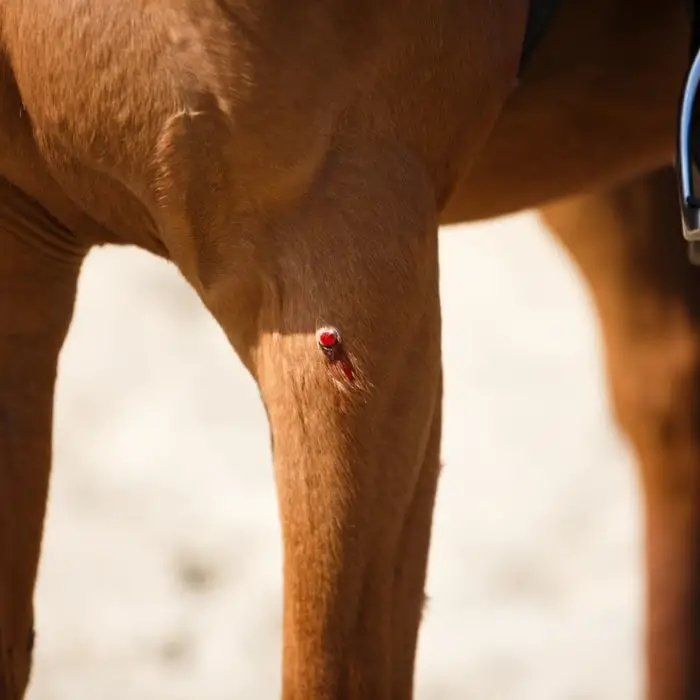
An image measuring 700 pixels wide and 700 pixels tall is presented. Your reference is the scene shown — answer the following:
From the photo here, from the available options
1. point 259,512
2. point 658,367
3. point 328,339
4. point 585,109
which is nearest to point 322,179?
point 328,339

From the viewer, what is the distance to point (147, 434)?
145 centimetres

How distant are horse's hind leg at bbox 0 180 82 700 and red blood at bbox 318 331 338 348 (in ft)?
0.55

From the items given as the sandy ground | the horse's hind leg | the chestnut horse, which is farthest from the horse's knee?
the horse's hind leg

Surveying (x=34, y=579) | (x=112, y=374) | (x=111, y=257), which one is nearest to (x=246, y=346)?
(x=34, y=579)

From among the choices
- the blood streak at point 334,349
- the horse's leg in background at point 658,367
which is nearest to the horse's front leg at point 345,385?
the blood streak at point 334,349

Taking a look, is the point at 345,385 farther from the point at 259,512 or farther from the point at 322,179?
the point at 259,512

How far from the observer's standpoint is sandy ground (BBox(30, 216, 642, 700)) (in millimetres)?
1112

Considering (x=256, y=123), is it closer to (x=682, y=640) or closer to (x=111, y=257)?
(x=682, y=640)

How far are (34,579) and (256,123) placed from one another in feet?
0.96

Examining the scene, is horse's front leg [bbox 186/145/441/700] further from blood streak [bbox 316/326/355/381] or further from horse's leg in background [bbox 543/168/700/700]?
horse's leg in background [bbox 543/168/700/700]

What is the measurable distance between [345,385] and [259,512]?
843 millimetres

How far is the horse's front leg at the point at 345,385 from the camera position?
1.60 feet

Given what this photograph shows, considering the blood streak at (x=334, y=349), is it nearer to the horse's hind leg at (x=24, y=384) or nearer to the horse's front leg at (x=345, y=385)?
the horse's front leg at (x=345, y=385)

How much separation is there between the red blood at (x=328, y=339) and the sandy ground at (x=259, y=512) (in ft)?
2.12
